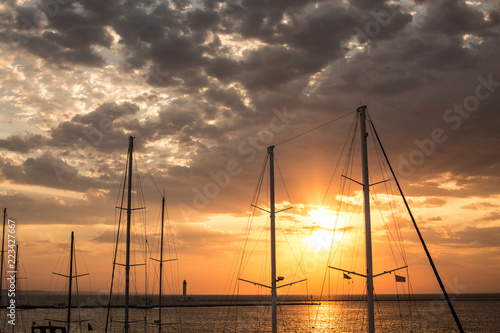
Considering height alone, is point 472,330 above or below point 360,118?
below

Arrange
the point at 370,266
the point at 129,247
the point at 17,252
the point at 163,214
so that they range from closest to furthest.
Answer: the point at 370,266 → the point at 129,247 → the point at 17,252 → the point at 163,214

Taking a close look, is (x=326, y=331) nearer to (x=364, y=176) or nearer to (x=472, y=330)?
(x=472, y=330)

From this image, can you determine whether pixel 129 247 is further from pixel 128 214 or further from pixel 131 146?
pixel 131 146

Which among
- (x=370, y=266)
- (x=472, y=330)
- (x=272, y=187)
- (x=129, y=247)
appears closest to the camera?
(x=370, y=266)

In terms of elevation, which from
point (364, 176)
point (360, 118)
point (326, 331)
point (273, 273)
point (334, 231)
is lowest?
point (326, 331)

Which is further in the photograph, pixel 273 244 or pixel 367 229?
pixel 273 244

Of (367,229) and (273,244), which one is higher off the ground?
(367,229)

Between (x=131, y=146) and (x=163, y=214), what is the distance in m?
25.1

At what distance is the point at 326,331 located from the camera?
373ft

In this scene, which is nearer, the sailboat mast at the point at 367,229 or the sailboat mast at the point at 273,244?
the sailboat mast at the point at 367,229

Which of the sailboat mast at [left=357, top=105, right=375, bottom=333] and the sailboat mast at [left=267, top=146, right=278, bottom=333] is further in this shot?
the sailboat mast at [left=267, top=146, right=278, bottom=333]

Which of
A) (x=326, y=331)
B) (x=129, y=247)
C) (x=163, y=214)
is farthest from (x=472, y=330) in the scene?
(x=129, y=247)

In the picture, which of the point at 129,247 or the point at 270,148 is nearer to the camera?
the point at 129,247

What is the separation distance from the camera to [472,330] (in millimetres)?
113062
